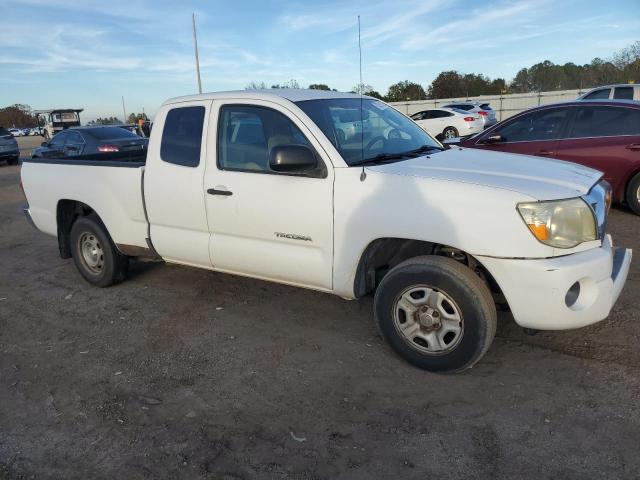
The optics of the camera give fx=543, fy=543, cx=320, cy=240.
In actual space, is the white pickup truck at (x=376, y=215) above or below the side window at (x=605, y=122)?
below

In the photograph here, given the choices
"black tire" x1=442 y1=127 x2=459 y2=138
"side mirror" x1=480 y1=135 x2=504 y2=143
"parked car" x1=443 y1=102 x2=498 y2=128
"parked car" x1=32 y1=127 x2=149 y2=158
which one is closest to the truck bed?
"side mirror" x1=480 y1=135 x2=504 y2=143

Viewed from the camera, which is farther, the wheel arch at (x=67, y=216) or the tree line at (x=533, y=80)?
the tree line at (x=533, y=80)

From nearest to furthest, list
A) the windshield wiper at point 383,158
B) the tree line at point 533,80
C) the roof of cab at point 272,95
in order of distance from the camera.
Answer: the windshield wiper at point 383,158 < the roof of cab at point 272,95 < the tree line at point 533,80

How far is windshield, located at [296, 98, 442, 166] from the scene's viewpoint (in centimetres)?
401

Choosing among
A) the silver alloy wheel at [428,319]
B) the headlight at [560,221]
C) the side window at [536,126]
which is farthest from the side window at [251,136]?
the side window at [536,126]

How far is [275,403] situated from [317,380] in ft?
1.23

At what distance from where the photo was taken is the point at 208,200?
14.4ft

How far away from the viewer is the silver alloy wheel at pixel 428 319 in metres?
3.47

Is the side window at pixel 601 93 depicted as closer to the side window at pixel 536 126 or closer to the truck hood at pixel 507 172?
the side window at pixel 536 126

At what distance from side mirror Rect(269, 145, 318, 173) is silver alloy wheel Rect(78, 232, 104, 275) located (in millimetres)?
2754

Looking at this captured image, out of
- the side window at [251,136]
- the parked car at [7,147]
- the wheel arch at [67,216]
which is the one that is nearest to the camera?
the side window at [251,136]

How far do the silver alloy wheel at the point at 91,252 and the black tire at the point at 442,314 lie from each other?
10.9 feet

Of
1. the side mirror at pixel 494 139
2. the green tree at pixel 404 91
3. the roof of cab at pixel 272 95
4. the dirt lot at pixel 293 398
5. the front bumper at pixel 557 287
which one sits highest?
the green tree at pixel 404 91

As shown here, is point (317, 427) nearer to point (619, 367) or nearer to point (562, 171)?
point (619, 367)
